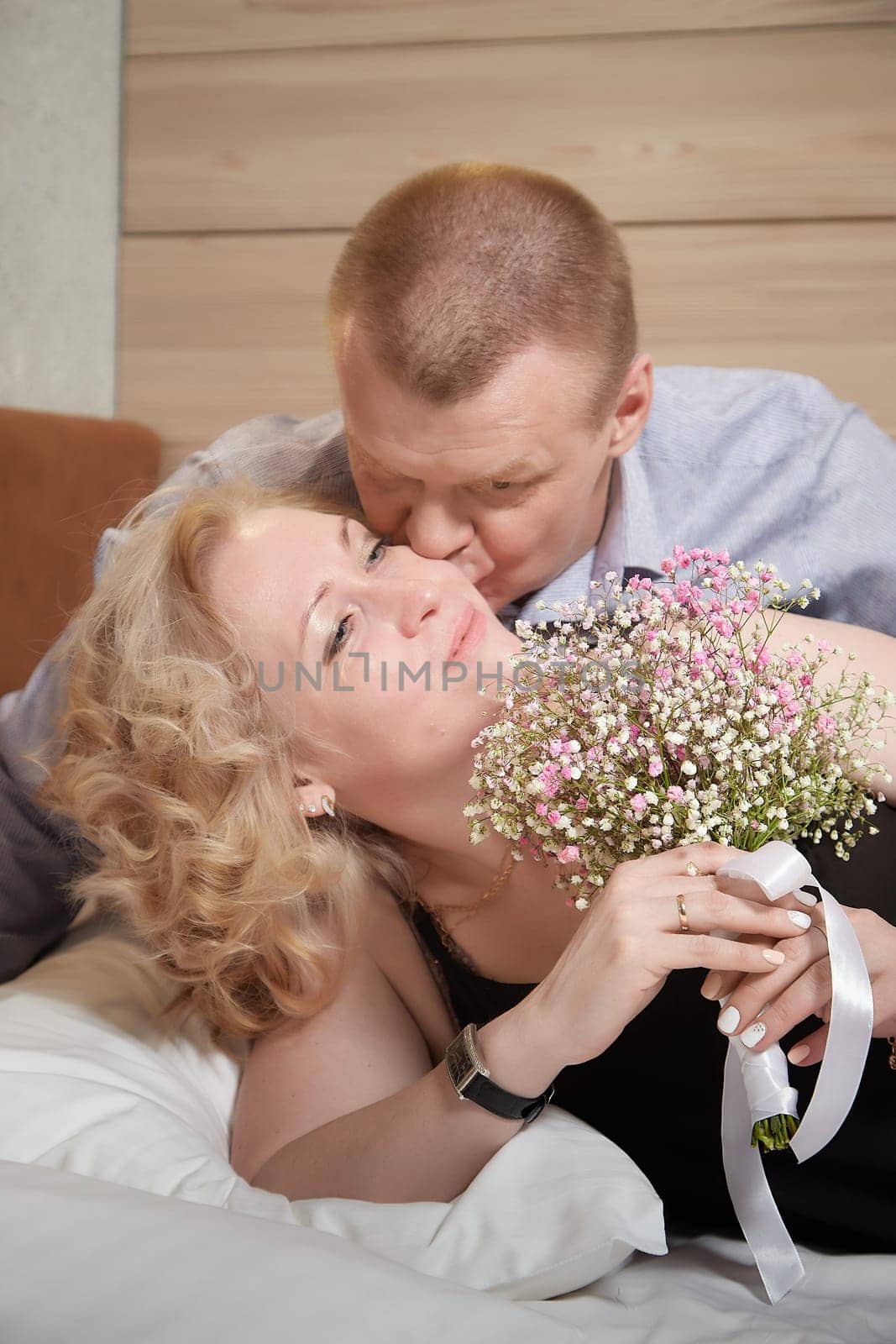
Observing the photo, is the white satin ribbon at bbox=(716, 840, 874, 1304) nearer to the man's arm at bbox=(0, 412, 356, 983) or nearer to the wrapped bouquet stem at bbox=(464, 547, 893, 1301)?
the wrapped bouquet stem at bbox=(464, 547, 893, 1301)

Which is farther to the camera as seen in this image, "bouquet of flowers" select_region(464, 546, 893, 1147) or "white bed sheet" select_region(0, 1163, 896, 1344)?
"bouquet of flowers" select_region(464, 546, 893, 1147)

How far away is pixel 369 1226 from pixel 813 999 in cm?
55

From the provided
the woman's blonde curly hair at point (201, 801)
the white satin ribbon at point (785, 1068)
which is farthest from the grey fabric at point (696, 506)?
the white satin ribbon at point (785, 1068)

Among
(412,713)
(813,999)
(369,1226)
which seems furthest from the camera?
(412,713)

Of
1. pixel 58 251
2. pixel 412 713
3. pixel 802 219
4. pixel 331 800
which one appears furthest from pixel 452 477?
pixel 58 251

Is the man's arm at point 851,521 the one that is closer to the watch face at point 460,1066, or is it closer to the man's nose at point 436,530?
the man's nose at point 436,530

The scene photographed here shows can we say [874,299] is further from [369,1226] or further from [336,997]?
[369,1226]

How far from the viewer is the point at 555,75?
2.21 metres

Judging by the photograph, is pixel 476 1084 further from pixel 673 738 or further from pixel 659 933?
pixel 673 738

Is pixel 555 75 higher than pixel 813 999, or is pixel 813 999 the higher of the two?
pixel 555 75

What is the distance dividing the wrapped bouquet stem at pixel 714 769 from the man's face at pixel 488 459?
1.24ft

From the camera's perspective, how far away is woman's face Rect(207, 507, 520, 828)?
132cm

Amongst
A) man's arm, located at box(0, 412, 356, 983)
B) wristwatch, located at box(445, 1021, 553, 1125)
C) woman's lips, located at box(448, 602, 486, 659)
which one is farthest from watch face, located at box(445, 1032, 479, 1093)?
man's arm, located at box(0, 412, 356, 983)

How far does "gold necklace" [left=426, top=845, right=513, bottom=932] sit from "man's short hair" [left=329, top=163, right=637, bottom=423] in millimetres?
631
